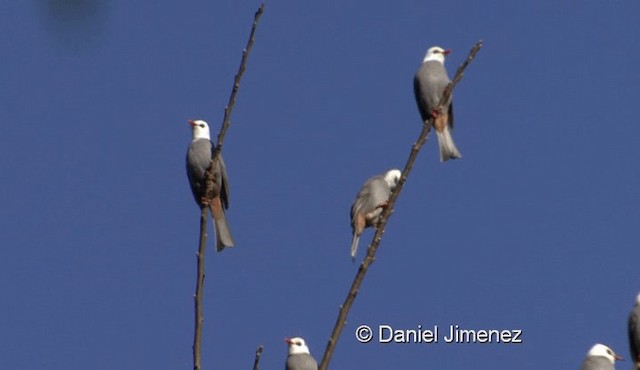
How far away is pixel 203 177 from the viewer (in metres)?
8.23

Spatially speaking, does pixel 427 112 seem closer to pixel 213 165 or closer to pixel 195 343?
pixel 213 165

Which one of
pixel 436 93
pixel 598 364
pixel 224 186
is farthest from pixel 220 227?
pixel 598 364

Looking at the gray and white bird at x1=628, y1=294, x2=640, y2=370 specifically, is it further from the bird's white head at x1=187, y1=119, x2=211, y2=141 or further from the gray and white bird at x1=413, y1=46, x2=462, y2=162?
the bird's white head at x1=187, y1=119, x2=211, y2=141

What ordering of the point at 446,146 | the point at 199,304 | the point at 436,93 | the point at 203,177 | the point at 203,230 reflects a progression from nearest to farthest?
the point at 199,304, the point at 203,230, the point at 446,146, the point at 203,177, the point at 436,93

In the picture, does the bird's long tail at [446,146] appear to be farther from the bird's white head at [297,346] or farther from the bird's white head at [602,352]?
the bird's white head at [297,346]

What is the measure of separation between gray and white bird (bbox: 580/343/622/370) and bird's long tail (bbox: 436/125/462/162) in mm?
1470

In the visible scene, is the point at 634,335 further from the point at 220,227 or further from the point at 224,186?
the point at 224,186

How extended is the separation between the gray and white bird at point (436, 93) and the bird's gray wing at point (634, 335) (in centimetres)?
147

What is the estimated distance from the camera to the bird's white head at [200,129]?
9586 mm

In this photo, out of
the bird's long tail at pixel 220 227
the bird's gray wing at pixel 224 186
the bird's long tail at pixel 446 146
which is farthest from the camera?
the bird's gray wing at pixel 224 186

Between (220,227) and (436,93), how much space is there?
6.07ft

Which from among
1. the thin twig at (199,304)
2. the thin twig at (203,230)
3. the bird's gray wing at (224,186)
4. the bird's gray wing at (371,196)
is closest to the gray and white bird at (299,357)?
the bird's gray wing at (371,196)

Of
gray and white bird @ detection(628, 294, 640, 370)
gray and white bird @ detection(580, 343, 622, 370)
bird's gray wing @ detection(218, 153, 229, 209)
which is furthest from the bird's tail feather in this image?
gray and white bird @ detection(628, 294, 640, 370)

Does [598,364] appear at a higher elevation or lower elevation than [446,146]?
lower
